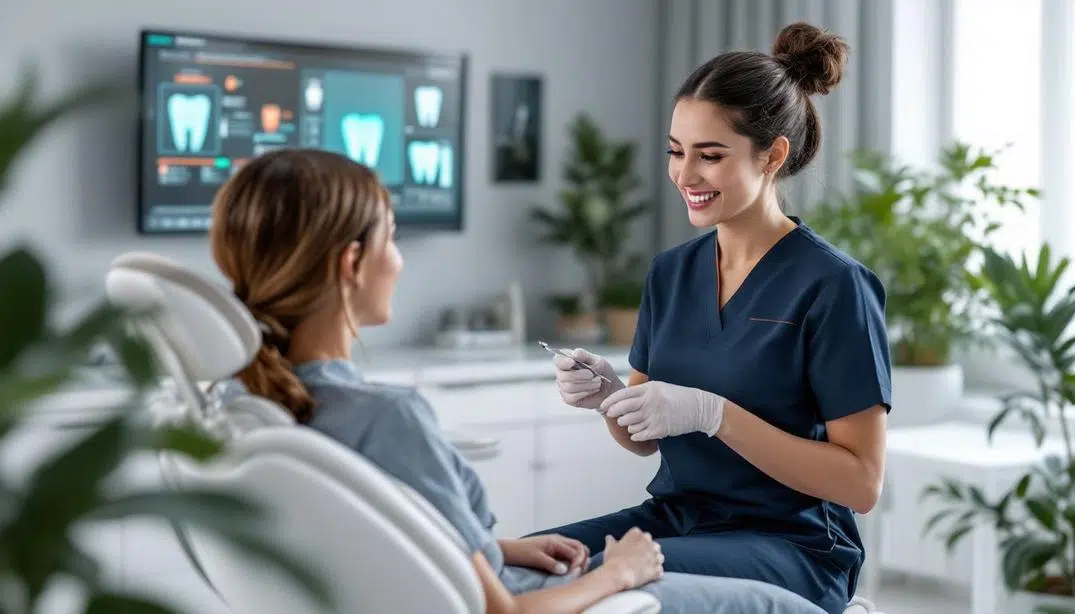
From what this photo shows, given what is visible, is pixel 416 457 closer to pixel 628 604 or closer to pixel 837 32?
pixel 628 604

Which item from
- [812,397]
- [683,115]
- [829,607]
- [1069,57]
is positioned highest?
[1069,57]

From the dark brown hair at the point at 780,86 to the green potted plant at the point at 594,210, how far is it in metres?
2.34

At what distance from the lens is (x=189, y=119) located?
388 cm

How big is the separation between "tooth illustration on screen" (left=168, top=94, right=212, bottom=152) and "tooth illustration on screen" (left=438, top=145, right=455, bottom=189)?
A: 819 mm

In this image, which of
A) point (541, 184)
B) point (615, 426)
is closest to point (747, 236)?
point (615, 426)

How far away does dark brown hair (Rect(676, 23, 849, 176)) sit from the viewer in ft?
6.77

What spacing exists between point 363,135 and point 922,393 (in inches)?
75.4

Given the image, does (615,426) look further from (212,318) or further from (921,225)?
(921,225)

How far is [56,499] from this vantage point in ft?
2.27

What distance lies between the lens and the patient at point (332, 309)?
1.46 meters

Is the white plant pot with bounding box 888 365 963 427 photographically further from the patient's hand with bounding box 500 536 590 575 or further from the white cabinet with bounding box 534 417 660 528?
the patient's hand with bounding box 500 536 590 575

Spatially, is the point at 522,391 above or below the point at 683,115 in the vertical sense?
below

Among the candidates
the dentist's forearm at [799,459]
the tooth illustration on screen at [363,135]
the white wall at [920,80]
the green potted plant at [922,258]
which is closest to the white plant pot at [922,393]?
the green potted plant at [922,258]

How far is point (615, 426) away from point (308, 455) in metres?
1.04
